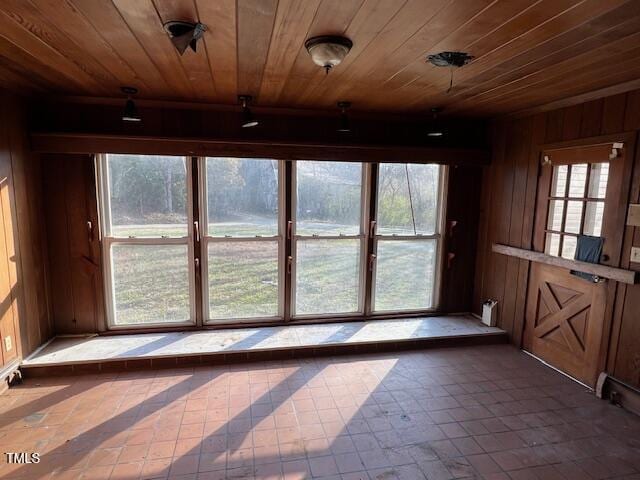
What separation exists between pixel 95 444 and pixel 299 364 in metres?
1.65

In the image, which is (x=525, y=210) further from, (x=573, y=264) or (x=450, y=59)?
(x=450, y=59)

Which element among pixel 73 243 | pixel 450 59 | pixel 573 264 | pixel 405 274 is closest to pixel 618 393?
pixel 573 264

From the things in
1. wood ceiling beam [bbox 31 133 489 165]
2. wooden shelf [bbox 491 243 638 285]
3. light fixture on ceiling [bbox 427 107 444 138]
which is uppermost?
light fixture on ceiling [bbox 427 107 444 138]

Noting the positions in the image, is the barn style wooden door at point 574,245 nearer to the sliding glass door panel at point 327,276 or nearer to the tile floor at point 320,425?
the tile floor at point 320,425

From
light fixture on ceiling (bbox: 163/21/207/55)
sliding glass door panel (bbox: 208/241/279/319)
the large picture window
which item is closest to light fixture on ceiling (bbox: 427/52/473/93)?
light fixture on ceiling (bbox: 163/21/207/55)

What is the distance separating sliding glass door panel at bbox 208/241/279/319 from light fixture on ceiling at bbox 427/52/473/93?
7.76ft

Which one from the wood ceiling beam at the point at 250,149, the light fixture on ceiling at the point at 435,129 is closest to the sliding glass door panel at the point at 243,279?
the wood ceiling beam at the point at 250,149

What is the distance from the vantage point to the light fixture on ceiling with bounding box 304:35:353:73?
1.94 meters

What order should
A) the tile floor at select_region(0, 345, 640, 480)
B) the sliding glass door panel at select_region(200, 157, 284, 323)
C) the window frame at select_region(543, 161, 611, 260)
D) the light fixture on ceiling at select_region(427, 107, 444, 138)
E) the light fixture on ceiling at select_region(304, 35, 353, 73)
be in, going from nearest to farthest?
1. the light fixture on ceiling at select_region(304, 35, 353, 73)
2. the tile floor at select_region(0, 345, 640, 480)
3. the window frame at select_region(543, 161, 611, 260)
4. the light fixture on ceiling at select_region(427, 107, 444, 138)
5. the sliding glass door panel at select_region(200, 157, 284, 323)

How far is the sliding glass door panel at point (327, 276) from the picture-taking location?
160 inches

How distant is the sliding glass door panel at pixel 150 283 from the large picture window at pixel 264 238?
0.03 ft

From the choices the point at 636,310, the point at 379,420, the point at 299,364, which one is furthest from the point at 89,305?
the point at 636,310

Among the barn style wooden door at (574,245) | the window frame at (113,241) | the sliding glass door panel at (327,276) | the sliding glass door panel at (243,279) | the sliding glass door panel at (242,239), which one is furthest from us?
the sliding glass door panel at (327,276)

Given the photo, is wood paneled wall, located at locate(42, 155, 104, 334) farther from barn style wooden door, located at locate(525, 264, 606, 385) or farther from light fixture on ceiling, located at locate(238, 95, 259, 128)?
barn style wooden door, located at locate(525, 264, 606, 385)
